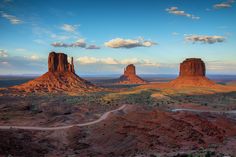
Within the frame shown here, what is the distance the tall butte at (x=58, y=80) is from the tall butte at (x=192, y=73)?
167 feet

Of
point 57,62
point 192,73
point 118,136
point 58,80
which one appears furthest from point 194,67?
point 118,136

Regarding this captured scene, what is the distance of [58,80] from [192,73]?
250 feet

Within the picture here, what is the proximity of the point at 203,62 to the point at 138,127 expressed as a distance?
11946cm

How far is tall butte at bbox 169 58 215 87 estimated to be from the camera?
147500 mm

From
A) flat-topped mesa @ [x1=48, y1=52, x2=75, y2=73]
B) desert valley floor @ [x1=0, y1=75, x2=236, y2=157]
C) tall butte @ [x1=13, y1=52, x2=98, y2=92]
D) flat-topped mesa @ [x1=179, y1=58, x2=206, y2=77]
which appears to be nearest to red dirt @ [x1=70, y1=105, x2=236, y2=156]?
desert valley floor @ [x1=0, y1=75, x2=236, y2=157]

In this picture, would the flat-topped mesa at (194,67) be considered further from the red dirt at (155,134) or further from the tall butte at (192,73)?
the red dirt at (155,134)

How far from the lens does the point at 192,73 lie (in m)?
152

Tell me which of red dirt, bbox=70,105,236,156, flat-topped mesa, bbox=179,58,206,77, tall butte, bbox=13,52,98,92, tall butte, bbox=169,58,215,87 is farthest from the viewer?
flat-topped mesa, bbox=179,58,206,77

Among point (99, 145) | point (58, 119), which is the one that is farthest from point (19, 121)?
point (99, 145)

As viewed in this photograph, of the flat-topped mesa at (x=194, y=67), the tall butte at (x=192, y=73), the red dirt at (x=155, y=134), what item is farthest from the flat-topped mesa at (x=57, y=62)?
the red dirt at (x=155, y=134)

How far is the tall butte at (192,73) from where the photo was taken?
148 meters

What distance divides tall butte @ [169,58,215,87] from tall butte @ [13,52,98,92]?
50878 mm

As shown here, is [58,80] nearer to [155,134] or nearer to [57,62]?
[57,62]

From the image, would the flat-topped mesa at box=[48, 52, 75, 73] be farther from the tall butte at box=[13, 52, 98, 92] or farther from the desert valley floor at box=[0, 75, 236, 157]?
the desert valley floor at box=[0, 75, 236, 157]
